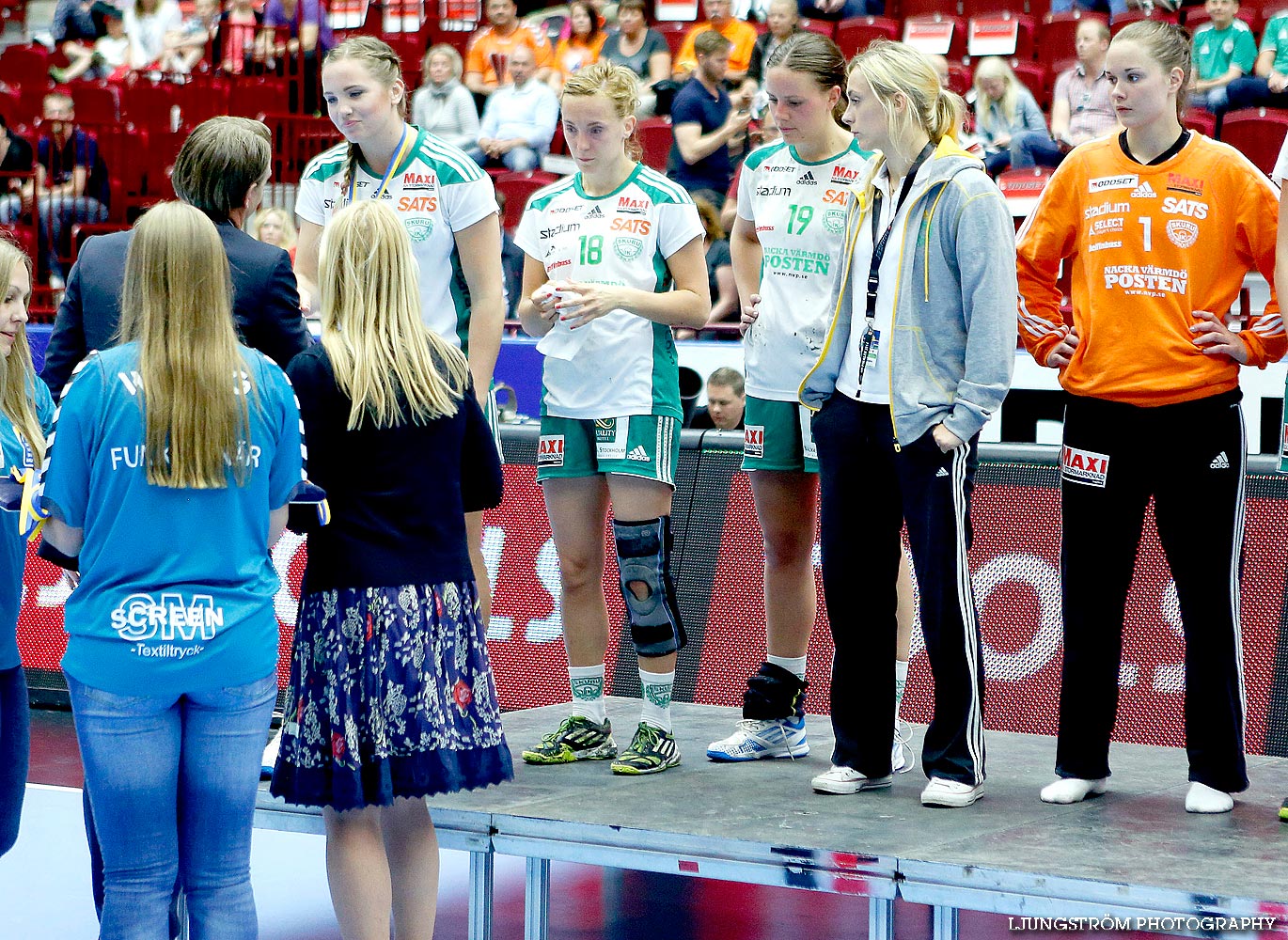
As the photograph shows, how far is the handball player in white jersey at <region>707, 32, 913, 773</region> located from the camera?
4289 mm

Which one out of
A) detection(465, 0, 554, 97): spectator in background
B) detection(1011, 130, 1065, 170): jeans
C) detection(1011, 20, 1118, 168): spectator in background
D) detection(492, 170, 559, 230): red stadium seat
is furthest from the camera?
detection(465, 0, 554, 97): spectator in background

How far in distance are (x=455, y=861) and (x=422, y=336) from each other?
2906 millimetres

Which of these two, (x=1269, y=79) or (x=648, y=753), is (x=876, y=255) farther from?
(x=1269, y=79)

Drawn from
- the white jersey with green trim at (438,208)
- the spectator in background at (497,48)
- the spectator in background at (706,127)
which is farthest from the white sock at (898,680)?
the spectator in background at (497,48)

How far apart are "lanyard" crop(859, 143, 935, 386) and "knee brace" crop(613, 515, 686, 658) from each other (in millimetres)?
769

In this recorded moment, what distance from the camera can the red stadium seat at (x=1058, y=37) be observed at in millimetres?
11023

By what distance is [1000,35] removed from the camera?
11234 mm

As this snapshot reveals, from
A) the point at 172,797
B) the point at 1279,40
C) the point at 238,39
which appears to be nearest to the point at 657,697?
the point at 172,797

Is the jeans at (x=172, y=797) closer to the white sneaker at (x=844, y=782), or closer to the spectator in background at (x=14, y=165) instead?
the white sneaker at (x=844, y=782)

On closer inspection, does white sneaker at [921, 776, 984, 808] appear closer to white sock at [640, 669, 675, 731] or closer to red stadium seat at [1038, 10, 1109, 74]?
white sock at [640, 669, 675, 731]

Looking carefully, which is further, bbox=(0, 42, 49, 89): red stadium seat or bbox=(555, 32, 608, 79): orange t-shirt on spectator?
bbox=(0, 42, 49, 89): red stadium seat

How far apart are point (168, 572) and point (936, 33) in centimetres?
978

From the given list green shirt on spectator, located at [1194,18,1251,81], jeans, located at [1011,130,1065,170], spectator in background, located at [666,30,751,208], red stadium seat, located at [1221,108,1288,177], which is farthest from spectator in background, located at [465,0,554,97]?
red stadium seat, located at [1221,108,1288,177]

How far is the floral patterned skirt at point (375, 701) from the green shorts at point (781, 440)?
1308mm
